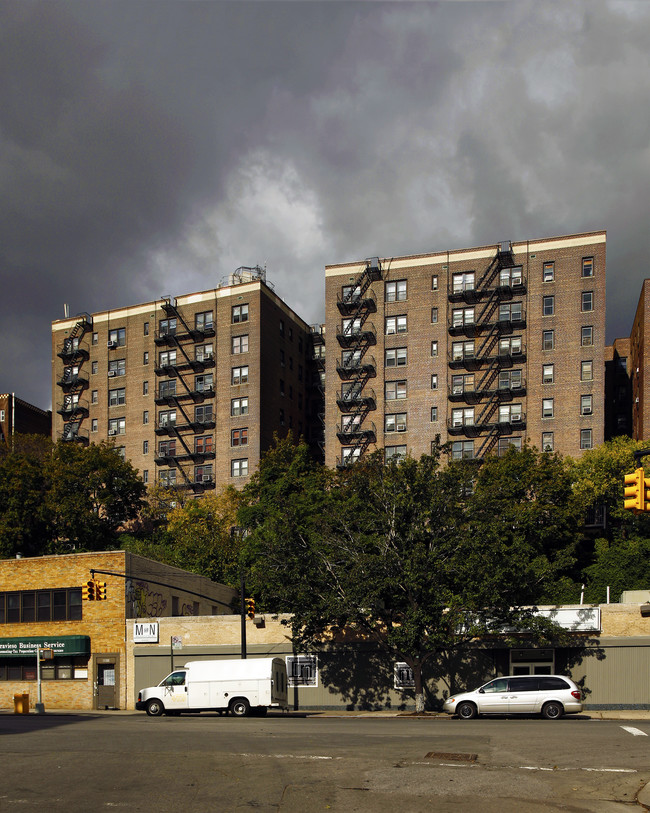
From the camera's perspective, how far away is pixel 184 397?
92188 millimetres

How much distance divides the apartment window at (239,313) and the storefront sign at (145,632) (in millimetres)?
47927

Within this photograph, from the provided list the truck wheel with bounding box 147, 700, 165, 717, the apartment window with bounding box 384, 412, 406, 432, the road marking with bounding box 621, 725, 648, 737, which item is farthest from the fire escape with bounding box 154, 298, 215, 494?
the road marking with bounding box 621, 725, 648, 737

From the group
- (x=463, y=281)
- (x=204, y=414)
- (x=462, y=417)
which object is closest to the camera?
(x=462, y=417)

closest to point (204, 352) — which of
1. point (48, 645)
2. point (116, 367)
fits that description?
point (116, 367)

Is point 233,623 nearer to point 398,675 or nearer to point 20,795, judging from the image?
point 398,675

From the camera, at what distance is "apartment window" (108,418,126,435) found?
95250 mm

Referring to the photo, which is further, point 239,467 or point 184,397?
point 184,397

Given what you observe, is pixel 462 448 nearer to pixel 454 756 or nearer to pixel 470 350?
pixel 470 350

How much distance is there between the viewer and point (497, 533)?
38.2m

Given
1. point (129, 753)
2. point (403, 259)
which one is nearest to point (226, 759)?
point (129, 753)

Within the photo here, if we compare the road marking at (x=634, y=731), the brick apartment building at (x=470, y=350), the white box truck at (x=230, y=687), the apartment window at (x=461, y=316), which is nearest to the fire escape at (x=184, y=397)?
the brick apartment building at (x=470, y=350)

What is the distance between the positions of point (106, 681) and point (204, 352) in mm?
48586

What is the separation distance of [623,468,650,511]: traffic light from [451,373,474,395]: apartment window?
2485 inches

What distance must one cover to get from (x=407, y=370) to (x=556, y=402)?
14.4 meters
